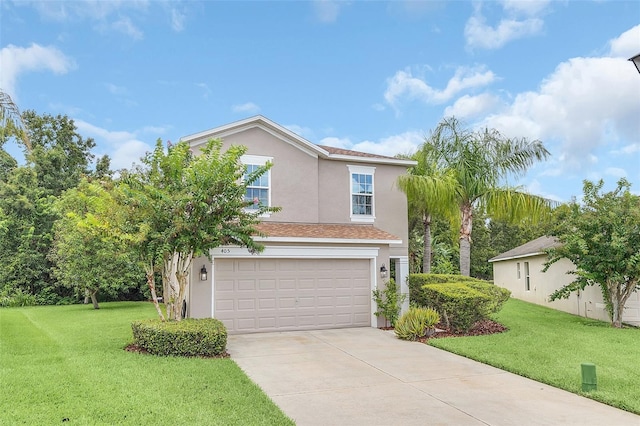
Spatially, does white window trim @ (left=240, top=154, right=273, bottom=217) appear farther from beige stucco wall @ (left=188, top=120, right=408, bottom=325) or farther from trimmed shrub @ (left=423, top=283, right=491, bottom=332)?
trimmed shrub @ (left=423, top=283, right=491, bottom=332)

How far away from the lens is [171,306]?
35.8 feet

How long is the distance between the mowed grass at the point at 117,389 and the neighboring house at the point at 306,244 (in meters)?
3.41

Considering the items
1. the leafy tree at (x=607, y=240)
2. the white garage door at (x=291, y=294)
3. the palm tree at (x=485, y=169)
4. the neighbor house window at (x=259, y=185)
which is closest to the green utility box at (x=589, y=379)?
the white garage door at (x=291, y=294)

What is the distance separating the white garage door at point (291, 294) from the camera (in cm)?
1294

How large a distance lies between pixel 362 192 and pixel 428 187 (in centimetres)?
254

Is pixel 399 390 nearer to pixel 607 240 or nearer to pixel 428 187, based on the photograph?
pixel 428 187

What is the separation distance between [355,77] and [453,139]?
4.86m

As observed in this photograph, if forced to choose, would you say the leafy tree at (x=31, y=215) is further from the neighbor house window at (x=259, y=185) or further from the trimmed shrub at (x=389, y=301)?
the trimmed shrub at (x=389, y=301)

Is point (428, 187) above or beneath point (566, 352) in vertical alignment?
above

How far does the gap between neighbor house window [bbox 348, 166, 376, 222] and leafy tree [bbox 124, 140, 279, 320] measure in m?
5.88

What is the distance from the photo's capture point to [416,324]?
39.5 ft

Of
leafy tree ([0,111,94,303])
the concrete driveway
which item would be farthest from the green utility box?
leafy tree ([0,111,94,303])

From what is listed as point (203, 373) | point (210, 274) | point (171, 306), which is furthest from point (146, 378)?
point (210, 274)

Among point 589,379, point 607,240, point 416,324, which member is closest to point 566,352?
point 589,379
